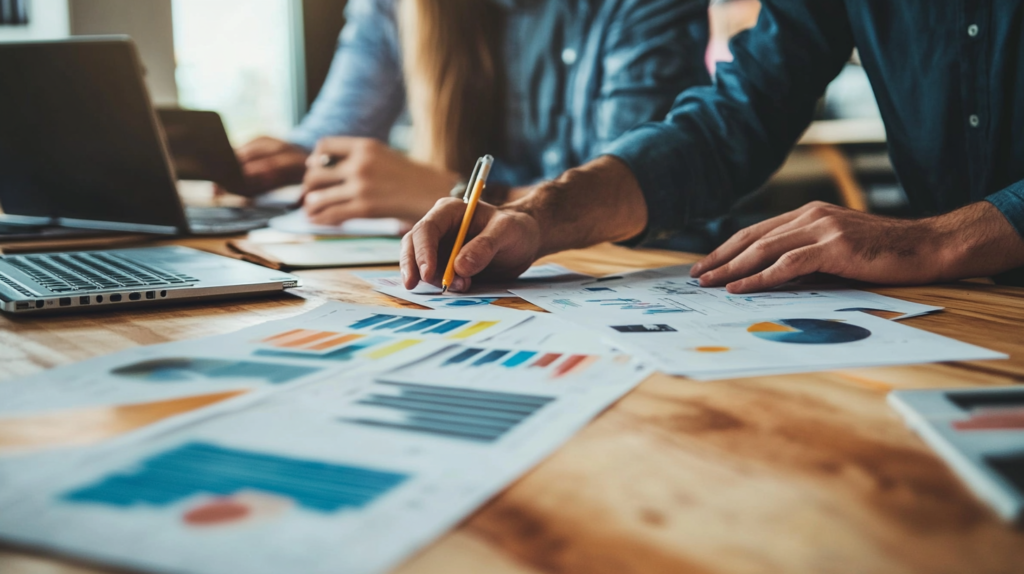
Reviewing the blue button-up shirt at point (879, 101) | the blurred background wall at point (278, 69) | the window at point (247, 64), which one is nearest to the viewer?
the blue button-up shirt at point (879, 101)

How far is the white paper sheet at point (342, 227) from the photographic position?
1.27 m

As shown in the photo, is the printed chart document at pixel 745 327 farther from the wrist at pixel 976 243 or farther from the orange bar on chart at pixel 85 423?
the orange bar on chart at pixel 85 423

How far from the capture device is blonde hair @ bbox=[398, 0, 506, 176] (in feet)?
5.74

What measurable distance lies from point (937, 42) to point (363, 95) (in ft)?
5.02

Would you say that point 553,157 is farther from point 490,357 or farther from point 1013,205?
point 490,357

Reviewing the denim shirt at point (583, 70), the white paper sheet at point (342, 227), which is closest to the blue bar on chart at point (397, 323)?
the white paper sheet at point (342, 227)

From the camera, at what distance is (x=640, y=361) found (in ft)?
1.65

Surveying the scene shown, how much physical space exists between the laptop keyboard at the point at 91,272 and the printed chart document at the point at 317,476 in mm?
365

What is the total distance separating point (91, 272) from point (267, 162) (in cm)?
108

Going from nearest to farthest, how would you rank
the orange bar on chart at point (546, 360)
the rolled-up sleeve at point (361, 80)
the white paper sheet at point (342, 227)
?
the orange bar on chart at point (546, 360)
the white paper sheet at point (342, 227)
the rolled-up sleeve at point (361, 80)

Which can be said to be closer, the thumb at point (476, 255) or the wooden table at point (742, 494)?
the wooden table at point (742, 494)

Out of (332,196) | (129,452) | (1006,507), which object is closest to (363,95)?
(332,196)

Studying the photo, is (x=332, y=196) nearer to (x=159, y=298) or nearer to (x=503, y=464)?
(x=159, y=298)

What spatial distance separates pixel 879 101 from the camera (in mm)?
1195
